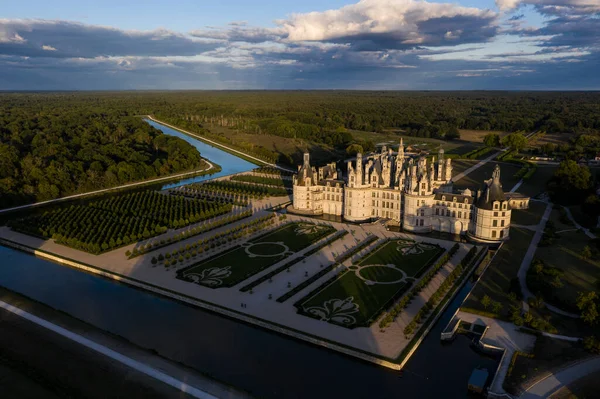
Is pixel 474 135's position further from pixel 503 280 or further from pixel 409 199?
pixel 503 280

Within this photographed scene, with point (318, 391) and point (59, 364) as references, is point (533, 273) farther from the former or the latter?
point (59, 364)

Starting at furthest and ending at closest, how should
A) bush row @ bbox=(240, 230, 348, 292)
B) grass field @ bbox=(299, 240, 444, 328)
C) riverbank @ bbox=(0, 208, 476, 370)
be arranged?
bush row @ bbox=(240, 230, 348, 292) → grass field @ bbox=(299, 240, 444, 328) → riverbank @ bbox=(0, 208, 476, 370)

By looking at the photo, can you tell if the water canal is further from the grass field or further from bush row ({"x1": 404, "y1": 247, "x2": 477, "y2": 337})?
the grass field

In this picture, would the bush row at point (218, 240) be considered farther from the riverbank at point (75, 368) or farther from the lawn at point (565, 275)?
the lawn at point (565, 275)

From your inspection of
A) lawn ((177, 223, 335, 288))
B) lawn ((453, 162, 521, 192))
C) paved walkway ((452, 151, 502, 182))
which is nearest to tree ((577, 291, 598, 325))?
lawn ((177, 223, 335, 288))

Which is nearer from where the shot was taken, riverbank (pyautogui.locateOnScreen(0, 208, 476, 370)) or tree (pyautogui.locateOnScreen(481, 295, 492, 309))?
riverbank (pyautogui.locateOnScreen(0, 208, 476, 370))

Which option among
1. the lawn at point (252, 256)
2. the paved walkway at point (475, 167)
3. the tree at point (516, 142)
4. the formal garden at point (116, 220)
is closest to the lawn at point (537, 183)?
the paved walkway at point (475, 167)

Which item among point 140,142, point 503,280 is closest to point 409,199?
point 503,280
